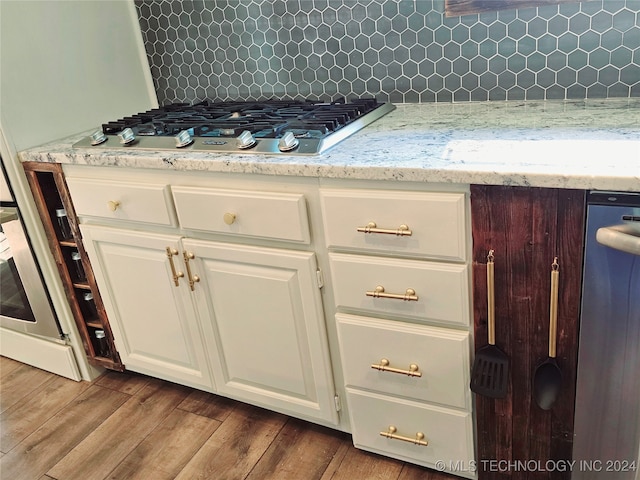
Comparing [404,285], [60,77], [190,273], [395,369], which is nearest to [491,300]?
[404,285]

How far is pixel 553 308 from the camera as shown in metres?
1.18

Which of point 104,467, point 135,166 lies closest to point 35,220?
point 135,166

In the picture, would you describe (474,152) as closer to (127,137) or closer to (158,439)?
(127,137)

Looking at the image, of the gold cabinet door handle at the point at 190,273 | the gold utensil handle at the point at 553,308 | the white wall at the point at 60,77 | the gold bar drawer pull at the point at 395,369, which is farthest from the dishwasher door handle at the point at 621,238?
the white wall at the point at 60,77

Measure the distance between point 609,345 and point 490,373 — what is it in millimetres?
248

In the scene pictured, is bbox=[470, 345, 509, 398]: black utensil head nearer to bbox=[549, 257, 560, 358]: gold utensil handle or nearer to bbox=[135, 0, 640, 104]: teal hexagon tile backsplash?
bbox=[549, 257, 560, 358]: gold utensil handle

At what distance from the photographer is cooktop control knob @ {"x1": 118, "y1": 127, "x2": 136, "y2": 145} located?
1.67 m

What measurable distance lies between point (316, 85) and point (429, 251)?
3.17 feet

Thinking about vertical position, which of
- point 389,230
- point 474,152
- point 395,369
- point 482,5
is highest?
point 482,5

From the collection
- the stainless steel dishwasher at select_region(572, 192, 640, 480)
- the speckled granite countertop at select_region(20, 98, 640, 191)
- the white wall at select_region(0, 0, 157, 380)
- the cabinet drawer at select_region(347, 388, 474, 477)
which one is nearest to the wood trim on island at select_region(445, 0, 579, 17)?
the speckled granite countertop at select_region(20, 98, 640, 191)

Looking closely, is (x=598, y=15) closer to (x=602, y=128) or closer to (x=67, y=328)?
(x=602, y=128)

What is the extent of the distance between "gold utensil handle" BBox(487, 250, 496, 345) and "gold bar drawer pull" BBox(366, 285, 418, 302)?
16cm

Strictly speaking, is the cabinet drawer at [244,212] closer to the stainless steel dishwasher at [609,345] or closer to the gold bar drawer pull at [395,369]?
the gold bar drawer pull at [395,369]

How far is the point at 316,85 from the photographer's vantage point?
2002 millimetres
